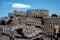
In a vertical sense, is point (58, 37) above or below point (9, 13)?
below

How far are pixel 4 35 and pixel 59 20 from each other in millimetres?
7787

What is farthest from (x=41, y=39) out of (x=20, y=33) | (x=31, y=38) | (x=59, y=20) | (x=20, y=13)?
(x=20, y=13)

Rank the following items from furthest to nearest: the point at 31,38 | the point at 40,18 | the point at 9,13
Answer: the point at 9,13
the point at 40,18
the point at 31,38

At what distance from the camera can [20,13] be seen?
3122 cm

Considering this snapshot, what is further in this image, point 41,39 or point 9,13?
point 9,13

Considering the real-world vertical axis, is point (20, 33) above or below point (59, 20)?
below

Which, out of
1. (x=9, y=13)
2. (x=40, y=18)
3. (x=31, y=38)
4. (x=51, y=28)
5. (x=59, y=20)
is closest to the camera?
(x=31, y=38)

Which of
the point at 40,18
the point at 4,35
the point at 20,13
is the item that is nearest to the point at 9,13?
the point at 20,13

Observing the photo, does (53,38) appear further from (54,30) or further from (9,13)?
(9,13)

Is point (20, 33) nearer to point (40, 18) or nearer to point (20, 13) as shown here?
point (40, 18)

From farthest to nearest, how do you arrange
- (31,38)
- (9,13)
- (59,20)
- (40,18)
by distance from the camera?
(9,13)
(40,18)
(59,20)
(31,38)

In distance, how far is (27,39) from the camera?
69.2 ft

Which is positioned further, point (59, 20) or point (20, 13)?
point (20, 13)

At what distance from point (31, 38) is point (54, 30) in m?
3.27
